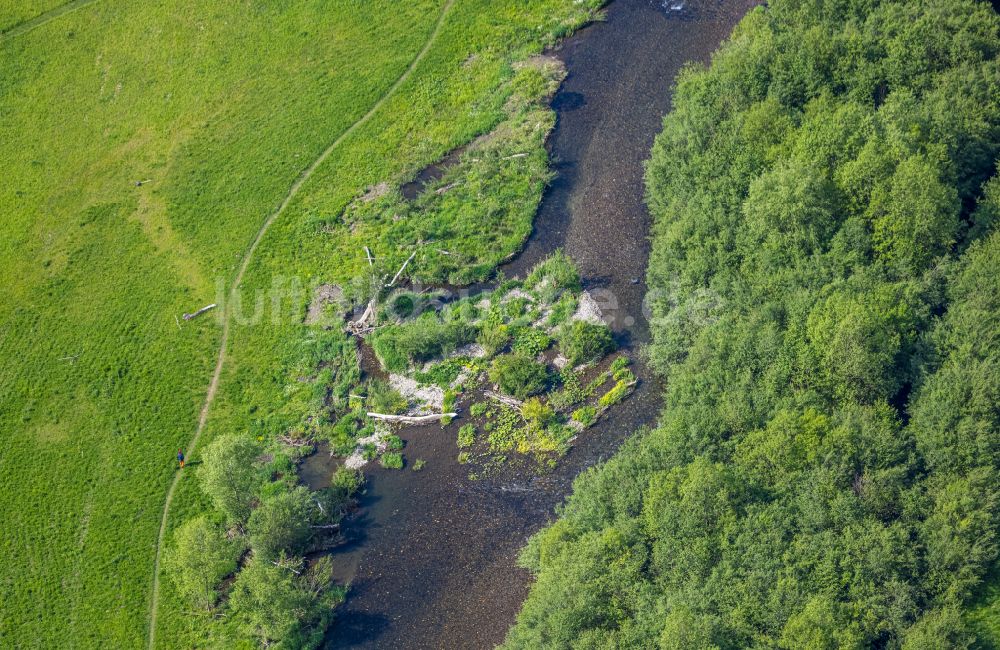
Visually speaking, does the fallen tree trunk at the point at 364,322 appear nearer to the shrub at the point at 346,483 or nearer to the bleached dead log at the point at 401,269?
the bleached dead log at the point at 401,269

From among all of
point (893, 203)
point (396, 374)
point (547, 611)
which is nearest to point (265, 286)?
point (396, 374)

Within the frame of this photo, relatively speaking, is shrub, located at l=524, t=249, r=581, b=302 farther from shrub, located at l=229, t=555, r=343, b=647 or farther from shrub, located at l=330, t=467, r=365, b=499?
shrub, located at l=229, t=555, r=343, b=647

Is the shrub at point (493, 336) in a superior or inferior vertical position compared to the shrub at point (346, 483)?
superior

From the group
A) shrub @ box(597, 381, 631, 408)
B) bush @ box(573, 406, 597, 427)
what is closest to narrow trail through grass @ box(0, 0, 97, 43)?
bush @ box(573, 406, 597, 427)

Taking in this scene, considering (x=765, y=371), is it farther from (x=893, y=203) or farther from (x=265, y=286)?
(x=265, y=286)

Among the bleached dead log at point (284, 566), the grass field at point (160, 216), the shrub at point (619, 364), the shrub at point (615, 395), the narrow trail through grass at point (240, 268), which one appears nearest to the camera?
the bleached dead log at point (284, 566)

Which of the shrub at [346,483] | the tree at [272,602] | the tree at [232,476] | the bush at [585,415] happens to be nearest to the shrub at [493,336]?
the bush at [585,415]
